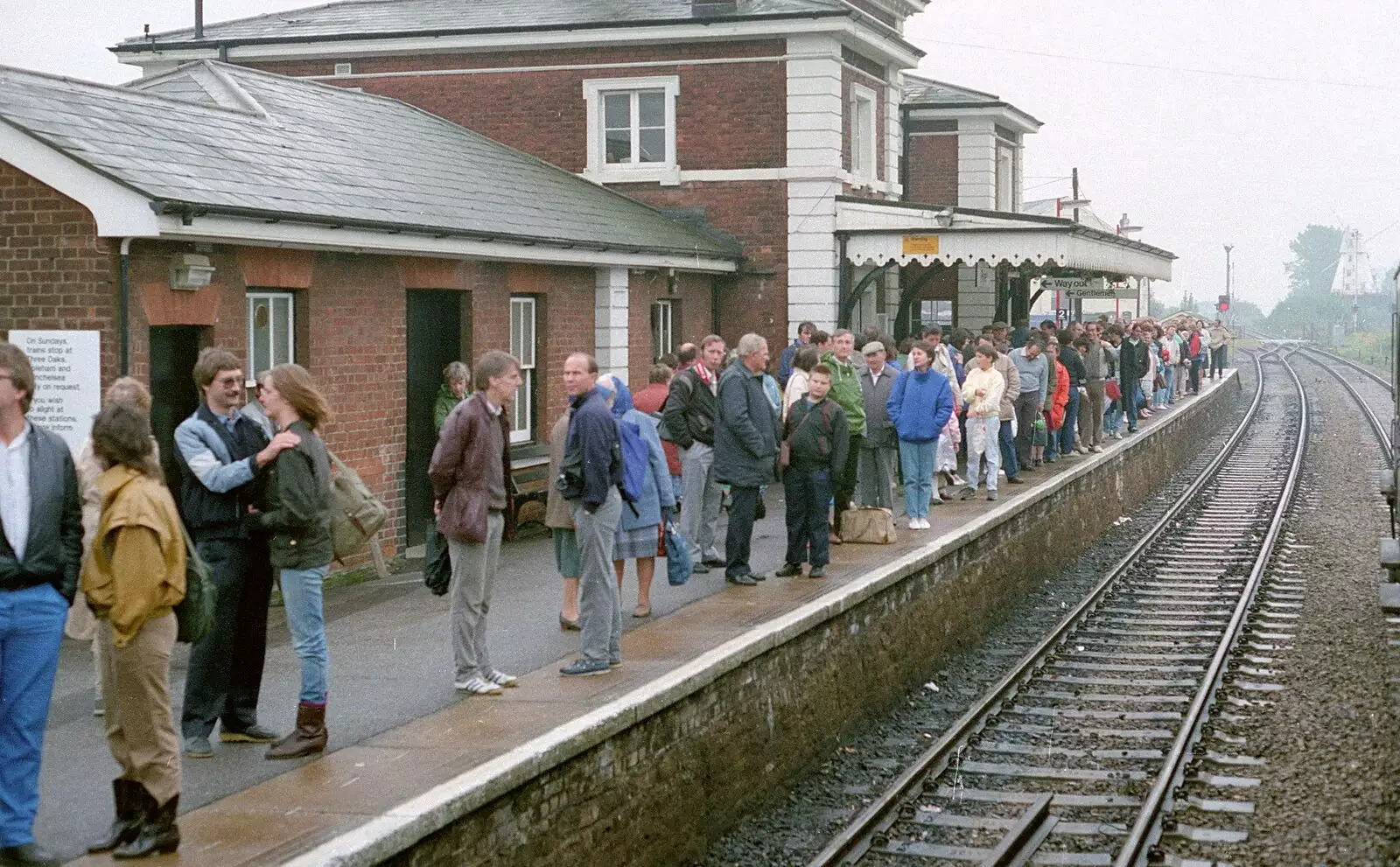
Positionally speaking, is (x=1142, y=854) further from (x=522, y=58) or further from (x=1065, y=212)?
(x=1065, y=212)

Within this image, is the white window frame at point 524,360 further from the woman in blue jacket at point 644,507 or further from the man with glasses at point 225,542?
the man with glasses at point 225,542

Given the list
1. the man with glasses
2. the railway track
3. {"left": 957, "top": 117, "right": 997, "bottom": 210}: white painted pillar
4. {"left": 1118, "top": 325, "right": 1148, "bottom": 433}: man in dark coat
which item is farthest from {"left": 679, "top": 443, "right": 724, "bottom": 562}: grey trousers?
{"left": 957, "top": 117, "right": 997, "bottom": 210}: white painted pillar

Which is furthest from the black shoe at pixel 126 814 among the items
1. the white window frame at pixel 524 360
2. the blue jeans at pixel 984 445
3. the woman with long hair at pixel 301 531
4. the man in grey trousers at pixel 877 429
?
the blue jeans at pixel 984 445

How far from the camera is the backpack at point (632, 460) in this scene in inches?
375

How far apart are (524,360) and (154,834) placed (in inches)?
454

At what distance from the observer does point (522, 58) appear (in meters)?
24.1

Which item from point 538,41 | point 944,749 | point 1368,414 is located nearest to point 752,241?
point 538,41

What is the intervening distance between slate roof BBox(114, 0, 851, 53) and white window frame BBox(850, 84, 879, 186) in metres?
1.73

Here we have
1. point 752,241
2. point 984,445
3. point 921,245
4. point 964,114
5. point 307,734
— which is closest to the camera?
point 307,734

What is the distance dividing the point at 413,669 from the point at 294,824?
11.0ft

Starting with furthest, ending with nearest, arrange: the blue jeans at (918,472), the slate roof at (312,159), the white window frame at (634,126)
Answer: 1. the white window frame at (634,126)
2. the blue jeans at (918,472)
3. the slate roof at (312,159)

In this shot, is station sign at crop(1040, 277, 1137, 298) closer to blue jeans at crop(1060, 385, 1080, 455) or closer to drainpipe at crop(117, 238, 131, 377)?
blue jeans at crop(1060, 385, 1080, 455)

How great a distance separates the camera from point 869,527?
46.2 ft

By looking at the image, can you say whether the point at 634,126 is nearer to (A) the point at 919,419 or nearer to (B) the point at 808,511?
(A) the point at 919,419
